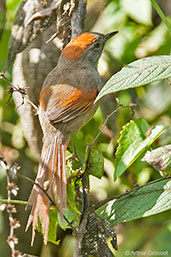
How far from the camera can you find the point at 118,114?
11.2 ft

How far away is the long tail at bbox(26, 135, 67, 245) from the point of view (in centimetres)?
226

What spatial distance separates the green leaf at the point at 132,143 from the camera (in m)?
2.48

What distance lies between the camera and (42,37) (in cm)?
332

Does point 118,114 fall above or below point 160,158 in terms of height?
above

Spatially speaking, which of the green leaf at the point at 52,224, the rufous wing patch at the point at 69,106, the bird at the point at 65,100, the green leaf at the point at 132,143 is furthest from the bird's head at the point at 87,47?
the green leaf at the point at 52,224

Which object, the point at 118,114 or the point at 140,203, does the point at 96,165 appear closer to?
the point at 140,203

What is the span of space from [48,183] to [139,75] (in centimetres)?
76

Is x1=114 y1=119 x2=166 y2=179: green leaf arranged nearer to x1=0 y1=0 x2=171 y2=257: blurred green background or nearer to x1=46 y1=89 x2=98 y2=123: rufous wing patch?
x1=46 y1=89 x2=98 y2=123: rufous wing patch

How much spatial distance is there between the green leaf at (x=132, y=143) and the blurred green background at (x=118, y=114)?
64 cm

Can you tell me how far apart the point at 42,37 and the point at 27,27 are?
0.55 meters

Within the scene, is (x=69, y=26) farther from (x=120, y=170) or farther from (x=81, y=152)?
(x=120, y=170)

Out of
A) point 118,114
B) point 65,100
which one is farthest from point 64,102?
point 118,114

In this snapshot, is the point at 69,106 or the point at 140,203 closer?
the point at 140,203

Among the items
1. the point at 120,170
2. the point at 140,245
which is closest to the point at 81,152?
the point at 120,170
